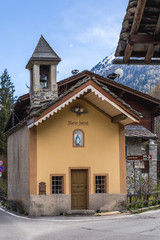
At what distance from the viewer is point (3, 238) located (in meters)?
13.1

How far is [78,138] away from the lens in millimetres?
20797

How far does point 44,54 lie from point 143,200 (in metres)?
8.71

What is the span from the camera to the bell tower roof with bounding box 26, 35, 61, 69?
873 inches

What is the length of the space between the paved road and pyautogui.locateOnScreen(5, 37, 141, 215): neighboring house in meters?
1.85

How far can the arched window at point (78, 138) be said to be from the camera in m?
20.8

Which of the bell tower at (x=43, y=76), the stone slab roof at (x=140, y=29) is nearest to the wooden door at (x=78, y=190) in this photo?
the bell tower at (x=43, y=76)

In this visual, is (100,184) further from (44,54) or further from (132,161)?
(44,54)

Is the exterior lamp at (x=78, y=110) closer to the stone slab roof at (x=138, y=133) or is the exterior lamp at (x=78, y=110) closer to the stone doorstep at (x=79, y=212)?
the stone doorstep at (x=79, y=212)

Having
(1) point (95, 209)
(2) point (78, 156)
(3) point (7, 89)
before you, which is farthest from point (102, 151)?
(3) point (7, 89)

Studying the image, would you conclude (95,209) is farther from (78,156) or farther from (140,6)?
(140,6)

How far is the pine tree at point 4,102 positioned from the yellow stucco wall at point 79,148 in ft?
105

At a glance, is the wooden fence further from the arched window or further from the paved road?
the arched window

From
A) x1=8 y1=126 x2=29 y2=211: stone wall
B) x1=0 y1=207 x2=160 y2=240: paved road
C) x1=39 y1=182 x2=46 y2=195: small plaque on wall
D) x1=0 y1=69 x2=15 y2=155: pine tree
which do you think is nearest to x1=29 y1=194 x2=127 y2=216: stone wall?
x1=39 y1=182 x2=46 y2=195: small plaque on wall

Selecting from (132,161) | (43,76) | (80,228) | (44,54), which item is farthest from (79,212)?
(132,161)
